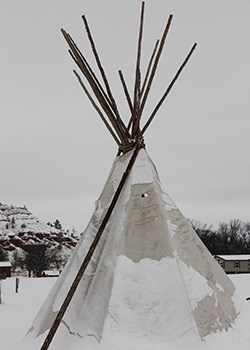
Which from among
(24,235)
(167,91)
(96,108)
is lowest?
(24,235)

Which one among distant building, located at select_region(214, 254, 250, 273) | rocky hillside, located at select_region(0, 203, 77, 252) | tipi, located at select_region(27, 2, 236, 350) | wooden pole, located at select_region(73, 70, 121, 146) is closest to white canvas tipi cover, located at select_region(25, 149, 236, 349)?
tipi, located at select_region(27, 2, 236, 350)

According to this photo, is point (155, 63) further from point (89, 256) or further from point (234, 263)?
point (234, 263)

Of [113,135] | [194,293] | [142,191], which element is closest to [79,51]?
[113,135]

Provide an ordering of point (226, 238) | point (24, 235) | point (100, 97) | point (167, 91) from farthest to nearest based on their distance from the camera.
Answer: point (24, 235) → point (226, 238) → point (167, 91) → point (100, 97)

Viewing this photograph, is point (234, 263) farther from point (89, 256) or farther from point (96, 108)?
point (89, 256)

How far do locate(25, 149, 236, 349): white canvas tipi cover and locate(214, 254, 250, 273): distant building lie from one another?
1266 inches

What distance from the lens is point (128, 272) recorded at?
4.77m

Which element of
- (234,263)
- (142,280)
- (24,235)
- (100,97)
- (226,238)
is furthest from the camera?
(24,235)

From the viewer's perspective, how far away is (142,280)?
4.74m

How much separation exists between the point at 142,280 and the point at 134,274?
10 centimetres

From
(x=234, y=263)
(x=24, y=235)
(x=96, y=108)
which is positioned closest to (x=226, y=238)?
(x=234, y=263)

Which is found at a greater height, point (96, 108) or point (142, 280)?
point (96, 108)

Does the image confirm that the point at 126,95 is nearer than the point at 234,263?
Yes

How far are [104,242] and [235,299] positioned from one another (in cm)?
167
